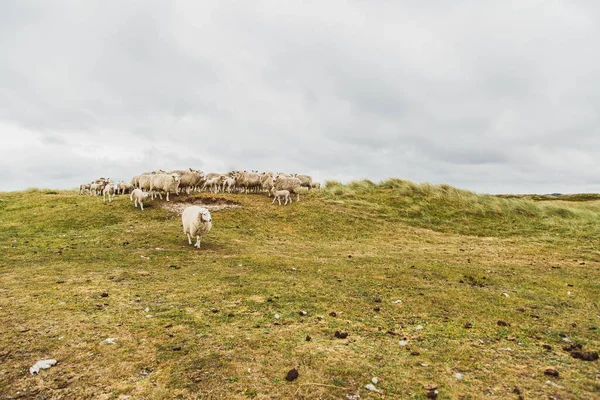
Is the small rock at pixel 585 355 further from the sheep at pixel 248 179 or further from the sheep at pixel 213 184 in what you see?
the sheep at pixel 213 184

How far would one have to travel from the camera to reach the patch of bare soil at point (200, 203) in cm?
2444

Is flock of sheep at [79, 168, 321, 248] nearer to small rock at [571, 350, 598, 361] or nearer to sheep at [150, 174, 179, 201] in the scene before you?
sheep at [150, 174, 179, 201]

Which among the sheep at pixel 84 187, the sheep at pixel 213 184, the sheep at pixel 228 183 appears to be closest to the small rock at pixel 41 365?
the sheep at pixel 213 184

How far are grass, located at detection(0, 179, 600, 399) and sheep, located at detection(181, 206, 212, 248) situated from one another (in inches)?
29.3

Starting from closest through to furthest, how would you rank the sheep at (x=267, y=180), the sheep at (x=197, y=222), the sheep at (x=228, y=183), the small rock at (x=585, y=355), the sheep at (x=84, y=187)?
the small rock at (x=585, y=355)
the sheep at (x=197, y=222)
the sheep at (x=267, y=180)
the sheep at (x=228, y=183)
the sheep at (x=84, y=187)

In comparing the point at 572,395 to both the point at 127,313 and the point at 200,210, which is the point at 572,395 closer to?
the point at 127,313

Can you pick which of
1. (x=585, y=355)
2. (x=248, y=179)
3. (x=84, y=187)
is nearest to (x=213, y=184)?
(x=248, y=179)

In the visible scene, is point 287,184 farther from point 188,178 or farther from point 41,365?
point 41,365

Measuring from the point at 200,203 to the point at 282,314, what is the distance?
62.6 feet

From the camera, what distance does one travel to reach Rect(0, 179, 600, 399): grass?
496 centimetres

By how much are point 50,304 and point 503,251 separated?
19.0 metres

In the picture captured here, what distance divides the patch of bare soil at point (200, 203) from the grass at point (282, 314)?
4619 millimetres

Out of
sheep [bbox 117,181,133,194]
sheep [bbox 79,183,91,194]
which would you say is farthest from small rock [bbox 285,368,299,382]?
sheep [bbox 79,183,91,194]

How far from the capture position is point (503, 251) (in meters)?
18.4
